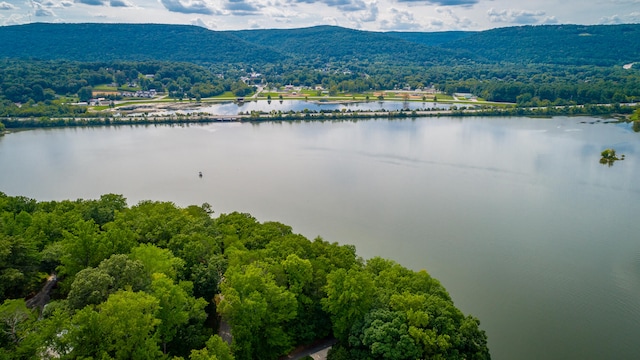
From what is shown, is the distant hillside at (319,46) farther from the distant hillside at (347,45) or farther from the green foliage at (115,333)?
the green foliage at (115,333)

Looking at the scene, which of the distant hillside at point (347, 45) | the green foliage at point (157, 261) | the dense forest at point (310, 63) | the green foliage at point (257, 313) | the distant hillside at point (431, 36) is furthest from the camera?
the distant hillside at point (431, 36)

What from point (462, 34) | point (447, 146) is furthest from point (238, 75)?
point (462, 34)

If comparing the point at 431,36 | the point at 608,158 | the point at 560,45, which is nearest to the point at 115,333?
the point at 608,158

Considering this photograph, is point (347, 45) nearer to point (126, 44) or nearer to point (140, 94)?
point (126, 44)

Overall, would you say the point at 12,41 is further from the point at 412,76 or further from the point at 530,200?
the point at 530,200

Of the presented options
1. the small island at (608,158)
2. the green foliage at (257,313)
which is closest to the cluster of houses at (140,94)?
the small island at (608,158)

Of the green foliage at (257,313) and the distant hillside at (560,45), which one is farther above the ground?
the distant hillside at (560,45)

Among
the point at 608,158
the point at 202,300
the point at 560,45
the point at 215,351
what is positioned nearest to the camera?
the point at 215,351
